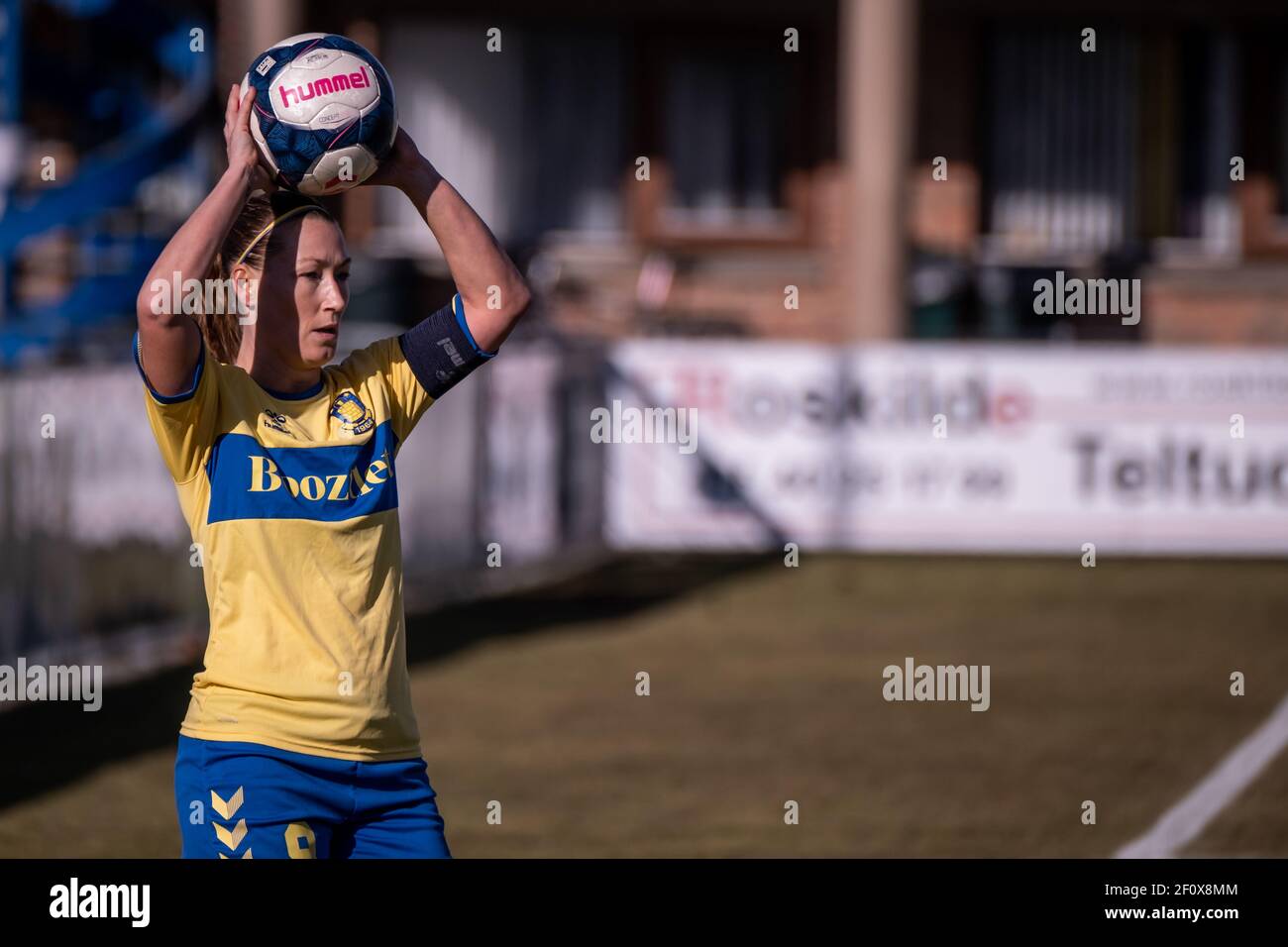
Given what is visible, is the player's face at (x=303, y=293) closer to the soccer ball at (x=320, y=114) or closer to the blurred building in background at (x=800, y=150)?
the soccer ball at (x=320, y=114)

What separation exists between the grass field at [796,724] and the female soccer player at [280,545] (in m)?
3.53

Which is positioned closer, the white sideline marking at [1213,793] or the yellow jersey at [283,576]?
the yellow jersey at [283,576]

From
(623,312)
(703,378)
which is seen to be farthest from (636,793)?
(623,312)

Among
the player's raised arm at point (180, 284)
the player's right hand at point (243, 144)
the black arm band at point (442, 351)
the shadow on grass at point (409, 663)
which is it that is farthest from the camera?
the shadow on grass at point (409, 663)

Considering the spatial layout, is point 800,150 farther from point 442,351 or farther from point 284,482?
point 284,482

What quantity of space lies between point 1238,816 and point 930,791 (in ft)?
4.48

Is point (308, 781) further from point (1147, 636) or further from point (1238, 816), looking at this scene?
point (1147, 636)

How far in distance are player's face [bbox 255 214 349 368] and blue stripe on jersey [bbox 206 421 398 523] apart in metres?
0.22

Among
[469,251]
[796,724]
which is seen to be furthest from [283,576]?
[796,724]

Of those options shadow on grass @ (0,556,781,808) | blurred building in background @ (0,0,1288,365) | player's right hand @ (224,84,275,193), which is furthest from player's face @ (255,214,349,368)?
blurred building in background @ (0,0,1288,365)

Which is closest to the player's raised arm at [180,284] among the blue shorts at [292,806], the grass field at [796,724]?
the blue shorts at [292,806]

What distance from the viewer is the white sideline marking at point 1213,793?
7758mm

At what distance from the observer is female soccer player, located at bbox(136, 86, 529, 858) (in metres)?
3.95

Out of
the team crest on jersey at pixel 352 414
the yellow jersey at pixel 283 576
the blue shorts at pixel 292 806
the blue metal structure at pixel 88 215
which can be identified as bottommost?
the blue shorts at pixel 292 806
